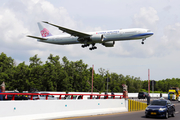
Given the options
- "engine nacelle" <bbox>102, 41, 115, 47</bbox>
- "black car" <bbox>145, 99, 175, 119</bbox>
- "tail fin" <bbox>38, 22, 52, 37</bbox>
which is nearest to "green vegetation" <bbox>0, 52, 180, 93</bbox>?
"tail fin" <bbox>38, 22, 52, 37</bbox>

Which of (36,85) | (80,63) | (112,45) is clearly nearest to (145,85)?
(80,63)

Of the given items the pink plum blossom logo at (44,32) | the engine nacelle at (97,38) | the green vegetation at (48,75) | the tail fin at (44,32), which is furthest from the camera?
the green vegetation at (48,75)

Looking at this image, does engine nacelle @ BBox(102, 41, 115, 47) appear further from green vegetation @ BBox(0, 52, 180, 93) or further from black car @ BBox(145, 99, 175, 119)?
green vegetation @ BBox(0, 52, 180, 93)

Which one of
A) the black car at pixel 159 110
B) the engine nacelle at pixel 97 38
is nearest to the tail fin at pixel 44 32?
the engine nacelle at pixel 97 38

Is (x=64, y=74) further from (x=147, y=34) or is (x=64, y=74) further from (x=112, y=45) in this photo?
(x=147, y=34)

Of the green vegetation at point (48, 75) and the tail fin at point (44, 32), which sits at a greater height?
the tail fin at point (44, 32)

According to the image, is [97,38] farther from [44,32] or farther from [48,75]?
[48,75]

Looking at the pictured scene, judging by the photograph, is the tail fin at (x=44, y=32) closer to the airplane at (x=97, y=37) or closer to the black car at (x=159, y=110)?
the airplane at (x=97, y=37)

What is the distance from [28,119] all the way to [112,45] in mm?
31018

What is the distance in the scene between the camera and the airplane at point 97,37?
3703 centimetres

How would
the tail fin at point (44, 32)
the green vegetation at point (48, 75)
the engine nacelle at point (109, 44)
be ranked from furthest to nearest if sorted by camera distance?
1. the green vegetation at point (48, 75)
2. the tail fin at point (44, 32)
3. the engine nacelle at point (109, 44)

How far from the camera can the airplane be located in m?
37.0

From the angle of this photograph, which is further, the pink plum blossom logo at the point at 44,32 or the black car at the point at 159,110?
the pink plum blossom logo at the point at 44,32

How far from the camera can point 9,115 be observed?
38.0ft
